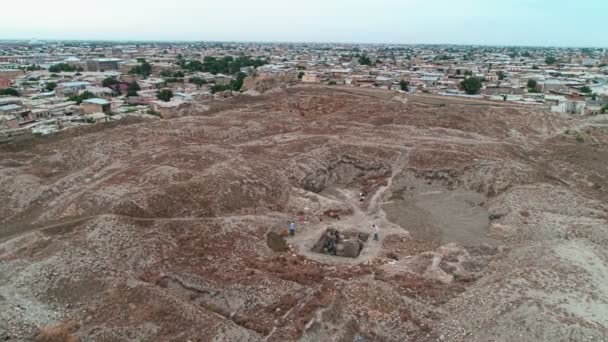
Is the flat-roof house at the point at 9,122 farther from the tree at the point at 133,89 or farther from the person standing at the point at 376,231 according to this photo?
the person standing at the point at 376,231

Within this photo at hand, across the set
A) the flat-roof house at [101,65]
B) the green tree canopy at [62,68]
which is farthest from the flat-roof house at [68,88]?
the flat-roof house at [101,65]

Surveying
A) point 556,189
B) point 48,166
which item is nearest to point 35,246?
point 48,166

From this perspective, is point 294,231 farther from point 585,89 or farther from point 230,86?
point 585,89

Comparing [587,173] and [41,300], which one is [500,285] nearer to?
[41,300]

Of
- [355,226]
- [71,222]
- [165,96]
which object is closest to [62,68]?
[165,96]

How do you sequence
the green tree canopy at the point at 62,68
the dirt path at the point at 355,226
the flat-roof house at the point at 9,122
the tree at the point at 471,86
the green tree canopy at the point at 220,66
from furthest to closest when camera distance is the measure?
the green tree canopy at the point at 220,66 < the green tree canopy at the point at 62,68 < the tree at the point at 471,86 < the flat-roof house at the point at 9,122 < the dirt path at the point at 355,226

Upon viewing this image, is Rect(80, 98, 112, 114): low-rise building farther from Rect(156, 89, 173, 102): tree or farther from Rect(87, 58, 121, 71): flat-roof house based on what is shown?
Rect(87, 58, 121, 71): flat-roof house
